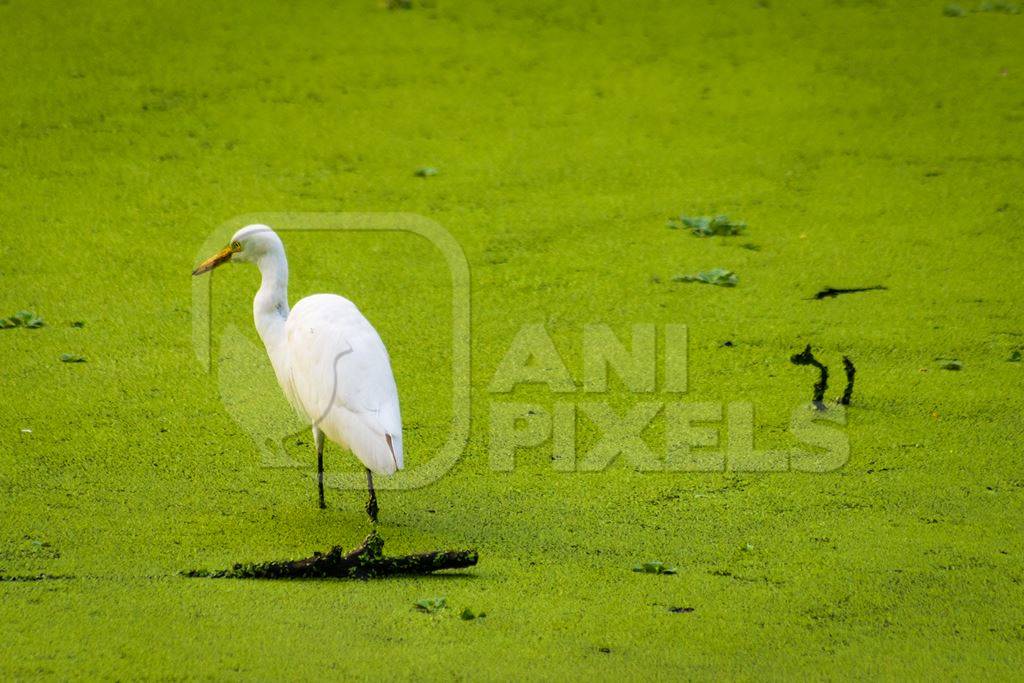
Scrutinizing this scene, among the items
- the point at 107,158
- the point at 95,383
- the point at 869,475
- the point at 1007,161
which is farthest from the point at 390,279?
the point at 1007,161

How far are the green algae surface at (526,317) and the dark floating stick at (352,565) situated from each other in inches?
1.1

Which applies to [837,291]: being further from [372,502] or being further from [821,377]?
[372,502]

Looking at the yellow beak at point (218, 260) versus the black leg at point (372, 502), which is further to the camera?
the yellow beak at point (218, 260)

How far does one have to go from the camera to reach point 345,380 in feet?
8.83

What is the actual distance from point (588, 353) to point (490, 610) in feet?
4.33

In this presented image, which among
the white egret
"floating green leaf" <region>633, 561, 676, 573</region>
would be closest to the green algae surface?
"floating green leaf" <region>633, 561, 676, 573</region>

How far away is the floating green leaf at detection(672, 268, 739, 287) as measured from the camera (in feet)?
12.6

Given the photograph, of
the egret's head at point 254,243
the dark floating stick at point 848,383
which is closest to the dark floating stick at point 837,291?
the dark floating stick at point 848,383

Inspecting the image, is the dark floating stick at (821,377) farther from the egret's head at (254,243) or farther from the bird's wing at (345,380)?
the egret's head at (254,243)

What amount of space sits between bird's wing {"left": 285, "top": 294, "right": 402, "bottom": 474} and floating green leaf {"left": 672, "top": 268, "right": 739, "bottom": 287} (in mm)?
1312

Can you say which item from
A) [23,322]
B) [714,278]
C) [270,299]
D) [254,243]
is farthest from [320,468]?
[714,278]

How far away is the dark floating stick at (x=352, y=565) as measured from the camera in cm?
234

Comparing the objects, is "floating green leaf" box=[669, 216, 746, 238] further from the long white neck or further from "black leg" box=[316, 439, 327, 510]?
"black leg" box=[316, 439, 327, 510]

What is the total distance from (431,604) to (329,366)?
660 millimetres
